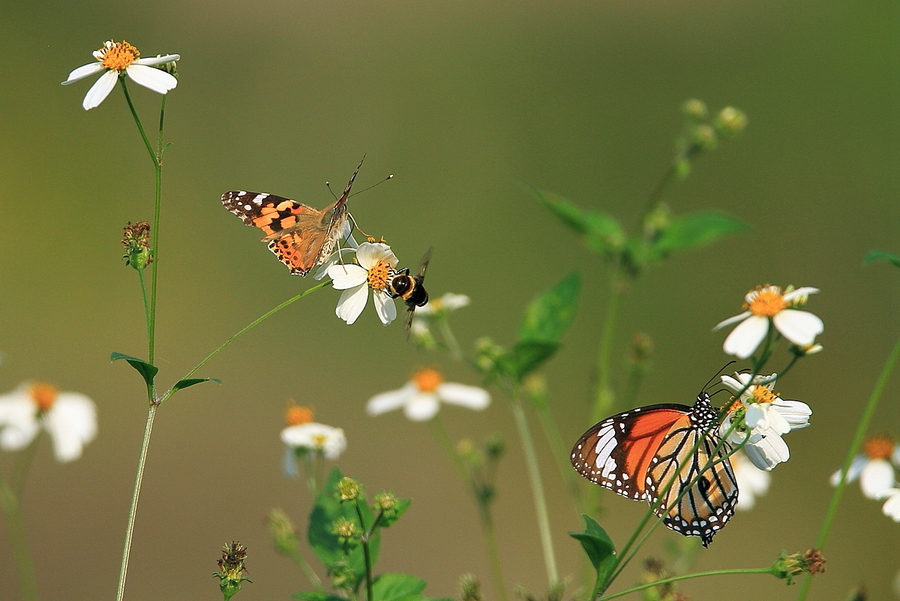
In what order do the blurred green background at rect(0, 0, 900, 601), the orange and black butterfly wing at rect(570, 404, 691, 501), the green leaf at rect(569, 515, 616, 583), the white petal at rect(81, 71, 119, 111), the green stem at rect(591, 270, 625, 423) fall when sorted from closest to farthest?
1. the green leaf at rect(569, 515, 616, 583)
2. the white petal at rect(81, 71, 119, 111)
3. the orange and black butterfly wing at rect(570, 404, 691, 501)
4. the green stem at rect(591, 270, 625, 423)
5. the blurred green background at rect(0, 0, 900, 601)

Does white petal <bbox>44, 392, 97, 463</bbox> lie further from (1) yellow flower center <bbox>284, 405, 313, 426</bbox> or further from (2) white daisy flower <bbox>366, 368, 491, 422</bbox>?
(2) white daisy flower <bbox>366, 368, 491, 422</bbox>

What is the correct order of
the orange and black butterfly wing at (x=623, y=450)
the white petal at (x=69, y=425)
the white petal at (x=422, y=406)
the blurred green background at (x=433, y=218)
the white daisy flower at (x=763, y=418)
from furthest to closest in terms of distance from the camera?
the blurred green background at (x=433, y=218), the white petal at (x=69, y=425), the white petal at (x=422, y=406), the orange and black butterfly wing at (x=623, y=450), the white daisy flower at (x=763, y=418)

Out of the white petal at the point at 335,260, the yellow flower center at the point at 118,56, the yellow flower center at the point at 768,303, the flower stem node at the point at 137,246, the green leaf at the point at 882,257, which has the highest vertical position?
the yellow flower center at the point at 118,56

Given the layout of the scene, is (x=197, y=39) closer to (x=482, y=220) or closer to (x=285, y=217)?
(x=482, y=220)

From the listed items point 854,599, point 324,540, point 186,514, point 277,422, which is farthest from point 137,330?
point 854,599

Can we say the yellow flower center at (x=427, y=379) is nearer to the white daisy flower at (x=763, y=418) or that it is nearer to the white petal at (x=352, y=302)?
the white petal at (x=352, y=302)

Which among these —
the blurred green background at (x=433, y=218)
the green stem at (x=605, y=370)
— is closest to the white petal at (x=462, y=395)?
the green stem at (x=605, y=370)

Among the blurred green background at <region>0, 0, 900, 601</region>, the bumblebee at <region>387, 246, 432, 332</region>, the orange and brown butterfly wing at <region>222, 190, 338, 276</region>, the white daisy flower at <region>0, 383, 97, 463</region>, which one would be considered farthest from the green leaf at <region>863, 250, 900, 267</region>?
the blurred green background at <region>0, 0, 900, 601</region>
